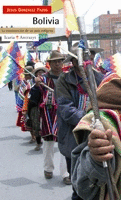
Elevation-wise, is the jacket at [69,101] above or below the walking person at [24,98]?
above

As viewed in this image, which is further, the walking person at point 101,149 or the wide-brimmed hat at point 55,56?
the wide-brimmed hat at point 55,56

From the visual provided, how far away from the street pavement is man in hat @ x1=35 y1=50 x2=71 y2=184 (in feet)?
0.83

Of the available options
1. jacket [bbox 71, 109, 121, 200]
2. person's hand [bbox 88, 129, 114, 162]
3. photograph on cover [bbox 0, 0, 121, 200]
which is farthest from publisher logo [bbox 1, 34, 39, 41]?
person's hand [bbox 88, 129, 114, 162]

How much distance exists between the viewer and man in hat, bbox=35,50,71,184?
18.8 feet

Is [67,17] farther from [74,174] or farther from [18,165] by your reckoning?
[18,165]

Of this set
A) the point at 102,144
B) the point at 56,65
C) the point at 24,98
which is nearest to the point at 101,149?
the point at 102,144

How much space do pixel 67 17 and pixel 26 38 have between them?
5.76 metres

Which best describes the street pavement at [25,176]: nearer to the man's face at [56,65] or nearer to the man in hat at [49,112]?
the man in hat at [49,112]

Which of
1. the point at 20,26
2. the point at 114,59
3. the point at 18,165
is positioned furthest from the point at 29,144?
the point at 114,59

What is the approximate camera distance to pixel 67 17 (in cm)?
182

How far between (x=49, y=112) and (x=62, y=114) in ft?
6.09

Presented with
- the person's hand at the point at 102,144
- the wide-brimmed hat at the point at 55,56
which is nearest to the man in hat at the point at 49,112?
the wide-brimmed hat at the point at 55,56

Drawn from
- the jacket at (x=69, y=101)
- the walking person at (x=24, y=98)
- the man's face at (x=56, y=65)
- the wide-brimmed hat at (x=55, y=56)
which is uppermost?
the wide-brimmed hat at (x=55, y=56)

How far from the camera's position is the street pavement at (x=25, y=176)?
204 inches
